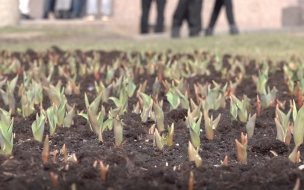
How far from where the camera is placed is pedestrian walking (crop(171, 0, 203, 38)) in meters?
11.8

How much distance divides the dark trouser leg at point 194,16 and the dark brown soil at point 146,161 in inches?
332

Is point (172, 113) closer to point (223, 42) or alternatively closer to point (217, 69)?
point (217, 69)

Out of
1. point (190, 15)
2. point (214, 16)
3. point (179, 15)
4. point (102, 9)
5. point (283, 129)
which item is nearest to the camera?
point (283, 129)

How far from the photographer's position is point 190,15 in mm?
12023

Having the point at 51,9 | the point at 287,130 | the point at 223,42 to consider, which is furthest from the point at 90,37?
the point at 287,130

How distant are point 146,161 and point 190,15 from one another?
31.6ft

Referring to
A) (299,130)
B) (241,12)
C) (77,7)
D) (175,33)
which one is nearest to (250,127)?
(299,130)

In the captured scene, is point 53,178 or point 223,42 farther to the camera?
point 223,42

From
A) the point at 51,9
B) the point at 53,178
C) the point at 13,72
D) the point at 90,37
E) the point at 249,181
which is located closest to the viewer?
the point at 53,178

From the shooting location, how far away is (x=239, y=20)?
1941cm

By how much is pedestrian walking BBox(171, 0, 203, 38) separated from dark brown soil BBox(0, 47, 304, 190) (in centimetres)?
828

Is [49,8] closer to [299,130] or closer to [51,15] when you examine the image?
[51,15]

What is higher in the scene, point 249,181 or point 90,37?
point 249,181

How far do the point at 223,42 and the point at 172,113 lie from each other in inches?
250
